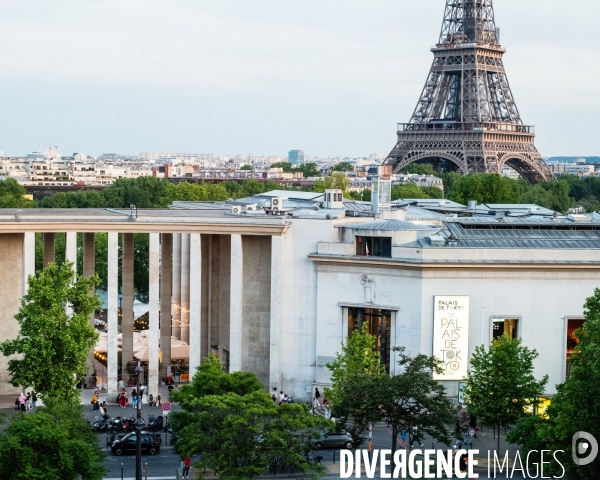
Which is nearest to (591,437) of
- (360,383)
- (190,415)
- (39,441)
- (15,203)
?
(360,383)

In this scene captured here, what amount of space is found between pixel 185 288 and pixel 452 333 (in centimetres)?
2508

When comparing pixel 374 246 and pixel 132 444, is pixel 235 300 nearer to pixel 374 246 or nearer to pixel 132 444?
pixel 374 246

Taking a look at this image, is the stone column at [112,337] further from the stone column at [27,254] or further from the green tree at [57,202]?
the green tree at [57,202]

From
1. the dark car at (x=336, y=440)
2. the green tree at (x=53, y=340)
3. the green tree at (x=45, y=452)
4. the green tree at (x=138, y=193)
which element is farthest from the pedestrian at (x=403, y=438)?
the green tree at (x=138, y=193)

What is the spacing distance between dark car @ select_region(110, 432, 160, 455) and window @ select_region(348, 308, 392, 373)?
1444 cm

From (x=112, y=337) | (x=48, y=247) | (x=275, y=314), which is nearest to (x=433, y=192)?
(x=48, y=247)

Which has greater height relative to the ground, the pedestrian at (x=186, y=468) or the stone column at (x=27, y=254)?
the stone column at (x=27, y=254)

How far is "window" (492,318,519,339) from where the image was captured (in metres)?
63.9

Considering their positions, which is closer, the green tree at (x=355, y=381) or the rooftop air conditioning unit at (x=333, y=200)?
the green tree at (x=355, y=381)

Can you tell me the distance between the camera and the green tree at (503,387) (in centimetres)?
5619

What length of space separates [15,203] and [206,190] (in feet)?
85.7

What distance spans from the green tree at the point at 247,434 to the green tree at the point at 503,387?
1101cm

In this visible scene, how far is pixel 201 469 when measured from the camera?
173 ft

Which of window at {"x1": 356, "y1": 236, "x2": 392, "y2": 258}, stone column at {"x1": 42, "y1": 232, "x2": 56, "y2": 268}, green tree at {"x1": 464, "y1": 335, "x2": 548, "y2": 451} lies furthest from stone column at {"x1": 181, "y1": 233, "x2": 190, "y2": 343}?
green tree at {"x1": 464, "y1": 335, "x2": 548, "y2": 451}
